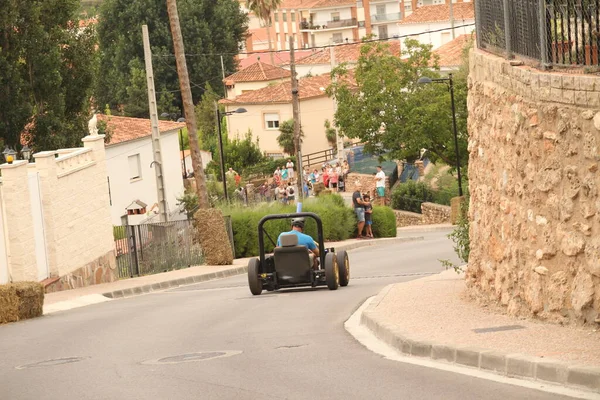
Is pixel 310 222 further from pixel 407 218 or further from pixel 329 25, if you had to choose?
pixel 329 25

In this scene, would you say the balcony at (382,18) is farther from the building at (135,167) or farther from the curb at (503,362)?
the curb at (503,362)

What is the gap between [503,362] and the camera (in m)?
9.79

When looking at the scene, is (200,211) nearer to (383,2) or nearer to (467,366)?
(467,366)

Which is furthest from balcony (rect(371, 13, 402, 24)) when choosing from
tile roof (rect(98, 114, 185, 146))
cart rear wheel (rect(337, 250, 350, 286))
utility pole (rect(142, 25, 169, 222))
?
cart rear wheel (rect(337, 250, 350, 286))

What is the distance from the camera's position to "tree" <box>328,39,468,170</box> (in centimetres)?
5719

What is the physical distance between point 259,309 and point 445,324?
5535 millimetres

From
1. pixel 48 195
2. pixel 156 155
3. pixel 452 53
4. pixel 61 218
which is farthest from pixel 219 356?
pixel 452 53

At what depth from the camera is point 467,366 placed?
33.7ft

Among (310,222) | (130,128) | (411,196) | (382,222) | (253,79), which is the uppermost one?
(253,79)

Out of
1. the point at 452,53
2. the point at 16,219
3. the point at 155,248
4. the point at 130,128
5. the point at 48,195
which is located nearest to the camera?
the point at 16,219

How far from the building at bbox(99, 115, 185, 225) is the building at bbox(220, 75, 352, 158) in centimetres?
2038

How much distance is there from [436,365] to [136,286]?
16.7 meters

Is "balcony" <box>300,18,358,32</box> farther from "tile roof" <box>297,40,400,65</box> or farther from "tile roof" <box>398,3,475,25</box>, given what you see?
"tile roof" <box>398,3,475,25</box>

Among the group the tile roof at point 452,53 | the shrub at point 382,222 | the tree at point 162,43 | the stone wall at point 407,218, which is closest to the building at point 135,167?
the stone wall at point 407,218
